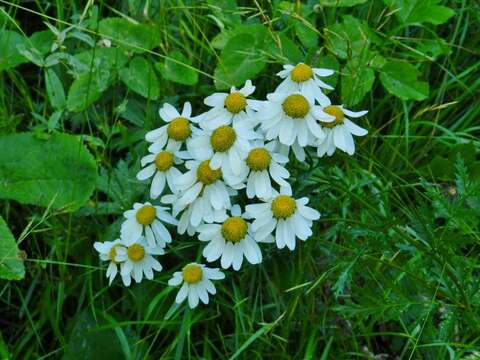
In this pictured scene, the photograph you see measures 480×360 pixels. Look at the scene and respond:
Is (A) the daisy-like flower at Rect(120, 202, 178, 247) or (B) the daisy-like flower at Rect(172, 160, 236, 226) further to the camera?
(A) the daisy-like flower at Rect(120, 202, 178, 247)

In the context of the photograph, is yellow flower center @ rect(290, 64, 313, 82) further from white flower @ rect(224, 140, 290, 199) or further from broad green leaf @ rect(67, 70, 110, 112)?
broad green leaf @ rect(67, 70, 110, 112)

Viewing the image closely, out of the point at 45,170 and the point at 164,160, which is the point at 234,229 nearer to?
the point at 164,160

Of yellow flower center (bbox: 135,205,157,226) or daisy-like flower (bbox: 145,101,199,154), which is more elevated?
daisy-like flower (bbox: 145,101,199,154)

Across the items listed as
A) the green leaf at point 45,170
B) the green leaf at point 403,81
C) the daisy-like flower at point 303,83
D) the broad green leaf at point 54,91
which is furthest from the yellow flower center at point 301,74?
the broad green leaf at point 54,91

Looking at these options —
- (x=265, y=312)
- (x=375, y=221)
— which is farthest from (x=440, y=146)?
(x=265, y=312)

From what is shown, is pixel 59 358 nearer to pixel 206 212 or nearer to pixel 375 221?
pixel 206 212

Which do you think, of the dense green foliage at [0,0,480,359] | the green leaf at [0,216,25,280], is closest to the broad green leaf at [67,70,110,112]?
the dense green foliage at [0,0,480,359]

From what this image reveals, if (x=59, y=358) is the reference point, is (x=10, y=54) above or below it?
above

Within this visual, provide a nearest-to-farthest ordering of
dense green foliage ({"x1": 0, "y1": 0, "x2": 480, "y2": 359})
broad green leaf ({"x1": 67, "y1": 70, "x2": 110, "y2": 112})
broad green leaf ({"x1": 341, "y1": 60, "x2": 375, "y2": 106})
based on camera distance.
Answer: dense green foliage ({"x1": 0, "y1": 0, "x2": 480, "y2": 359}) → broad green leaf ({"x1": 341, "y1": 60, "x2": 375, "y2": 106}) → broad green leaf ({"x1": 67, "y1": 70, "x2": 110, "y2": 112})
